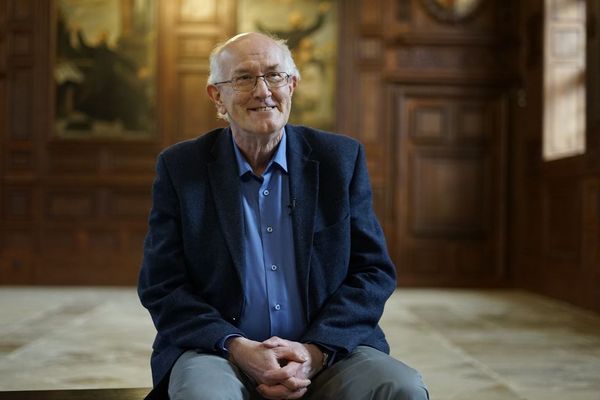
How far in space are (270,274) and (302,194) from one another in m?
0.30

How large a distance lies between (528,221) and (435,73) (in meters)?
2.13

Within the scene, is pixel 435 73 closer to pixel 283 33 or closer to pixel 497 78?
pixel 497 78

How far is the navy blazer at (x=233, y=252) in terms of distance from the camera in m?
2.46

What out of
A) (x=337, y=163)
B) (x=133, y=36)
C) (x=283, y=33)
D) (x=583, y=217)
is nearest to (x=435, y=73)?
(x=283, y=33)

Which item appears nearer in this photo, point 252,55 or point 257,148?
point 252,55

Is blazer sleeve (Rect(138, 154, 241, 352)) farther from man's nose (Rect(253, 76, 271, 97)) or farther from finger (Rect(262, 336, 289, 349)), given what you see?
man's nose (Rect(253, 76, 271, 97))

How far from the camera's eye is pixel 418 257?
30.9 ft

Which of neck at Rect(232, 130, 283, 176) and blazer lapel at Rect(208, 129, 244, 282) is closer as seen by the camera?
blazer lapel at Rect(208, 129, 244, 282)

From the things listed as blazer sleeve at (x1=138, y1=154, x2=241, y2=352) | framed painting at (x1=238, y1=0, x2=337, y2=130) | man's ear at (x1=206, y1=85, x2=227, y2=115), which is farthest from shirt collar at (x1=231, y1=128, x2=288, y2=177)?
framed painting at (x1=238, y1=0, x2=337, y2=130)

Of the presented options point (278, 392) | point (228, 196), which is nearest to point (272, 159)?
point (228, 196)

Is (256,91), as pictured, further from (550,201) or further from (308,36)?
(308,36)

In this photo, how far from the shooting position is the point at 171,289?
8.29 feet

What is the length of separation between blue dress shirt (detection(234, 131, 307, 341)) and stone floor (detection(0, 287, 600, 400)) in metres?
1.51

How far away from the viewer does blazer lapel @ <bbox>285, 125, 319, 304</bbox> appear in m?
2.52
